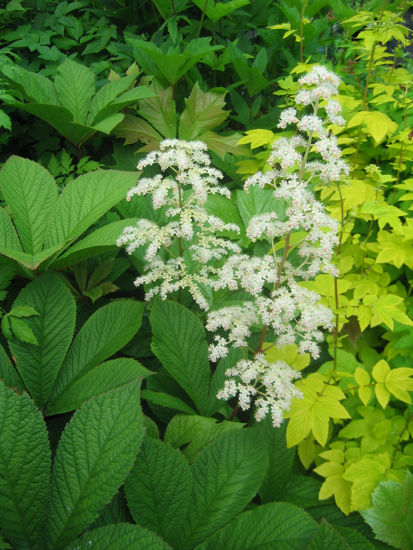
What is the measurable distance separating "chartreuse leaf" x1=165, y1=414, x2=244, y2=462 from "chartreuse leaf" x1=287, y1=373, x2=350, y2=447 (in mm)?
136

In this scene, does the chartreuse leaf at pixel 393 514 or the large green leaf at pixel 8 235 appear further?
the large green leaf at pixel 8 235

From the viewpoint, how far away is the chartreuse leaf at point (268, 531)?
80 centimetres

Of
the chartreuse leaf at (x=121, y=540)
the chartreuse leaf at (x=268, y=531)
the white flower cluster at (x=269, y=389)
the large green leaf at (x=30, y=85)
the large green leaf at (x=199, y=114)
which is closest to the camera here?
the chartreuse leaf at (x=121, y=540)

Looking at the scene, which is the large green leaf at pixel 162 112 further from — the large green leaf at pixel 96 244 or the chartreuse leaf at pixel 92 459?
the chartreuse leaf at pixel 92 459

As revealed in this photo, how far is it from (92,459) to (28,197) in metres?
0.90

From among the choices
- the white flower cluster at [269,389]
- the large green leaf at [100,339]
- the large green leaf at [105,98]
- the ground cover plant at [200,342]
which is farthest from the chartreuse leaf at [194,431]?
the large green leaf at [105,98]

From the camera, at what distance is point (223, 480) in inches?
34.7

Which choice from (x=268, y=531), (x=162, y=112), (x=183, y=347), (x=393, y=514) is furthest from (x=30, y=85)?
(x=393, y=514)

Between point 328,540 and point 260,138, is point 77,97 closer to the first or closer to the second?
point 260,138

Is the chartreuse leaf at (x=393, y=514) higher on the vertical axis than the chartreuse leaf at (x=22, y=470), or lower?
lower

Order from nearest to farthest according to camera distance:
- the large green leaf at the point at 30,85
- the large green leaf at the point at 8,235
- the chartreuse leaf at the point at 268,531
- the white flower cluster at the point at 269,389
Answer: the chartreuse leaf at the point at 268,531
the white flower cluster at the point at 269,389
the large green leaf at the point at 8,235
the large green leaf at the point at 30,85

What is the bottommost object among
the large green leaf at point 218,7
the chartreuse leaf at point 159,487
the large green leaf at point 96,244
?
the chartreuse leaf at point 159,487

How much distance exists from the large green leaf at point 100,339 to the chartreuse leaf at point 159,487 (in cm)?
35

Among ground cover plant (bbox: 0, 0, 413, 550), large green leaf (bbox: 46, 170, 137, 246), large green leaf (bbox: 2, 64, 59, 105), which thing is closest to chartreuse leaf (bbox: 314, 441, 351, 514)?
ground cover plant (bbox: 0, 0, 413, 550)
